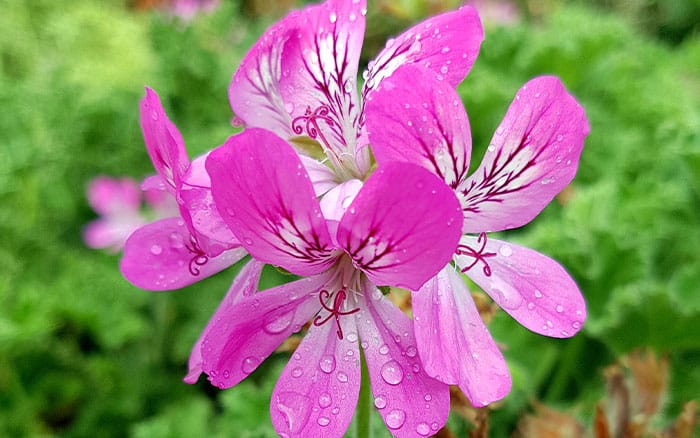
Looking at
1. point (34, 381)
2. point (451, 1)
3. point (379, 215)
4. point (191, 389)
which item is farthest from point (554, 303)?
point (451, 1)

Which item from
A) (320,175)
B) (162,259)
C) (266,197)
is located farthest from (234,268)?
(266,197)

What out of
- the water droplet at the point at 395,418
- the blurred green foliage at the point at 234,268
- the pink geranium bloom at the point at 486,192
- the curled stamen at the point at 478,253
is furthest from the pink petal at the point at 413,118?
the blurred green foliage at the point at 234,268

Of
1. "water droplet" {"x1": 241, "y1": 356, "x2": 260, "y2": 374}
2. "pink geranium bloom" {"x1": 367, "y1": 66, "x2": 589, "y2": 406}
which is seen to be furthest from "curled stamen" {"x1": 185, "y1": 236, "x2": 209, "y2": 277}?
"pink geranium bloom" {"x1": 367, "y1": 66, "x2": 589, "y2": 406}

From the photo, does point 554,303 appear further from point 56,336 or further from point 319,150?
point 56,336

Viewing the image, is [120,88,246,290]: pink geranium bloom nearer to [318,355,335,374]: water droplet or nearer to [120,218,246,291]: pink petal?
[120,218,246,291]: pink petal

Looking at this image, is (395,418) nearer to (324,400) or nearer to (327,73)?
(324,400)

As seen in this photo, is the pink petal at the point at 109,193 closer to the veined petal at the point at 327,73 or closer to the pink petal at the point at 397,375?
the veined petal at the point at 327,73
